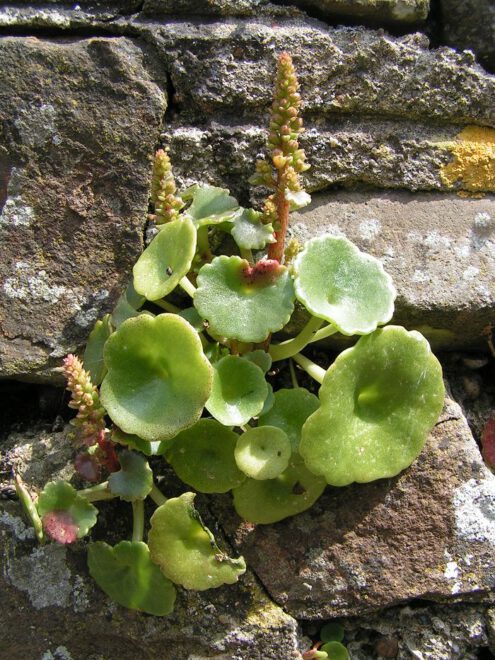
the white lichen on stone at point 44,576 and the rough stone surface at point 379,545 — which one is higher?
the rough stone surface at point 379,545

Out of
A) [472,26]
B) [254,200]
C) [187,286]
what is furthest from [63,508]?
[472,26]

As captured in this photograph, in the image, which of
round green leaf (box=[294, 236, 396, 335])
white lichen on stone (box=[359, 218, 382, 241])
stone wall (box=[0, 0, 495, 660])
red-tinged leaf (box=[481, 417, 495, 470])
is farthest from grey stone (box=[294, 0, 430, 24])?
red-tinged leaf (box=[481, 417, 495, 470])

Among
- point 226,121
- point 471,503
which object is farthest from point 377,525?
point 226,121

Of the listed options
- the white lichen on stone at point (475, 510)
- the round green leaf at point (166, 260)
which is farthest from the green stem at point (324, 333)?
the white lichen on stone at point (475, 510)

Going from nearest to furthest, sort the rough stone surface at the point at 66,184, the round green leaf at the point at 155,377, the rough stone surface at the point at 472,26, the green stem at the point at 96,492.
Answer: the round green leaf at the point at 155,377 → the green stem at the point at 96,492 → the rough stone surface at the point at 66,184 → the rough stone surface at the point at 472,26

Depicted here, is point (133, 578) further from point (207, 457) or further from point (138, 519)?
point (207, 457)

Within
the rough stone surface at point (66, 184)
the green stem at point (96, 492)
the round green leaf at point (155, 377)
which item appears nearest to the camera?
the round green leaf at point (155, 377)

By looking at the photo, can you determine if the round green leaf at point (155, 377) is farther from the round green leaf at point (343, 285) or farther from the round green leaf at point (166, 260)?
the round green leaf at point (343, 285)

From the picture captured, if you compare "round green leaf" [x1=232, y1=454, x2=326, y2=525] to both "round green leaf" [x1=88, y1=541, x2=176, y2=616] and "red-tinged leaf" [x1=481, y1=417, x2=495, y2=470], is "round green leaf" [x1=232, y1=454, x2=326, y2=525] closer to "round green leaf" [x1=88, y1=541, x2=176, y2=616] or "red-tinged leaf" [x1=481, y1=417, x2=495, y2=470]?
"round green leaf" [x1=88, y1=541, x2=176, y2=616]

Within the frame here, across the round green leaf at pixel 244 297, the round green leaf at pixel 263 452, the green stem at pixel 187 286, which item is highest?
the round green leaf at pixel 244 297
